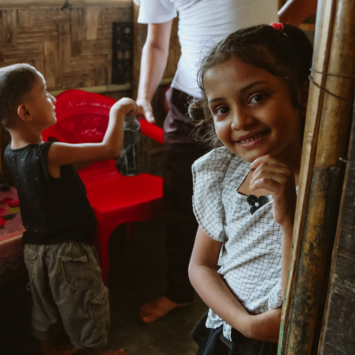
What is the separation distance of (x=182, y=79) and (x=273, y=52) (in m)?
1.07

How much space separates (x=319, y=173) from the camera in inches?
18.1

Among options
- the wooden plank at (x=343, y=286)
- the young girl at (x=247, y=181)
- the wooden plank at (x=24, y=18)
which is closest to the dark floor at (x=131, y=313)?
the young girl at (x=247, y=181)

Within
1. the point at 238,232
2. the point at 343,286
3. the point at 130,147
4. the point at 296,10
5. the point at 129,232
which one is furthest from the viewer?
the point at 129,232

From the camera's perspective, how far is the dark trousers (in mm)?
1952

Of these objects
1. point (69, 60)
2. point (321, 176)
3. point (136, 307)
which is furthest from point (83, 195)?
point (321, 176)

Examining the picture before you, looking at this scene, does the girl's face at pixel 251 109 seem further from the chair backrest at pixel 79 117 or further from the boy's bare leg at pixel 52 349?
the chair backrest at pixel 79 117

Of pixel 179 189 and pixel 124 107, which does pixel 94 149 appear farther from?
pixel 179 189

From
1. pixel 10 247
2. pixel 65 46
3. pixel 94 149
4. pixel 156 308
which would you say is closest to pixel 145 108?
pixel 94 149

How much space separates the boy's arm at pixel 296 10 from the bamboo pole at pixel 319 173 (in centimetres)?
146

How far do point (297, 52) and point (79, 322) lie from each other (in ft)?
4.47

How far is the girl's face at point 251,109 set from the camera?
0.81 metres

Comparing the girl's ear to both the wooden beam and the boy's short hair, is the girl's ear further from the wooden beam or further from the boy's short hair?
the wooden beam

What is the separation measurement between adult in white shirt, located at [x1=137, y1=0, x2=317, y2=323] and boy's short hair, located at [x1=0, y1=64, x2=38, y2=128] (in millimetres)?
600

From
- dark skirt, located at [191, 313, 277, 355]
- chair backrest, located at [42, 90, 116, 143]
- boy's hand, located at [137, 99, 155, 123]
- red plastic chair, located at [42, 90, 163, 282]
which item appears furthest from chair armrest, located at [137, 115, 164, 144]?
dark skirt, located at [191, 313, 277, 355]
